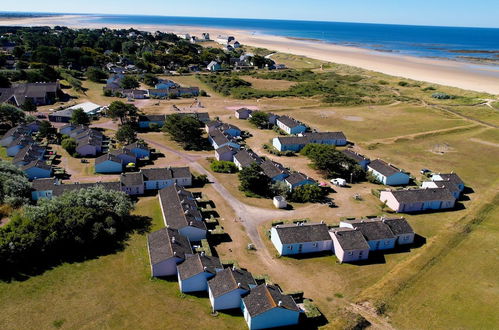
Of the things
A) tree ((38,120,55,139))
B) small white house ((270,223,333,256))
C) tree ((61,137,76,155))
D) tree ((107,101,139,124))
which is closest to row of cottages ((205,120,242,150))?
tree ((107,101,139,124))

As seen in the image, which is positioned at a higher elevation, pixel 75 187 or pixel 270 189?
pixel 270 189

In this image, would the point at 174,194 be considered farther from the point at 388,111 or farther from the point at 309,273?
the point at 388,111

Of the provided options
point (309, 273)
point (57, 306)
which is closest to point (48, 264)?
point (57, 306)

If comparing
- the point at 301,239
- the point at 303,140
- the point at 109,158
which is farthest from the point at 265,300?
the point at 303,140

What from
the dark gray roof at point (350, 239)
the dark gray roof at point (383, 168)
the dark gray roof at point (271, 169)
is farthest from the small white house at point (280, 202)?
the dark gray roof at point (383, 168)

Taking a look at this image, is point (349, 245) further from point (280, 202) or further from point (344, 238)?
point (280, 202)

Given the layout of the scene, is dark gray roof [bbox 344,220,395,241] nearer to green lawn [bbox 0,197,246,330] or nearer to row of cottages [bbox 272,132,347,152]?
green lawn [bbox 0,197,246,330]
